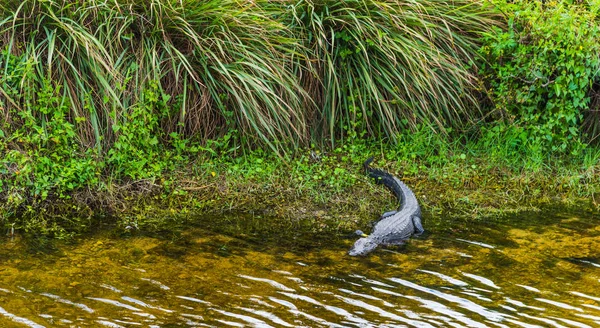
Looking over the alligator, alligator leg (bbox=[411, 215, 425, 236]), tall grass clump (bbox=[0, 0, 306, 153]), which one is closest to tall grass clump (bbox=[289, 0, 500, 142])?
tall grass clump (bbox=[0, 0, 306, 153])

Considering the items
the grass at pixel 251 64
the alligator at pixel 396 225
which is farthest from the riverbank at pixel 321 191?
the grass at pixel 251 64

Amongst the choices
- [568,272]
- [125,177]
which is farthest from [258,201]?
[568,272]

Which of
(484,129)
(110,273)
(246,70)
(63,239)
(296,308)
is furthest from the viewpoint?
(484,129)

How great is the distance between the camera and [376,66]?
718 centimetres

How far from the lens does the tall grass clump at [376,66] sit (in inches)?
278

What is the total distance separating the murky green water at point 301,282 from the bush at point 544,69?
5.76 feet

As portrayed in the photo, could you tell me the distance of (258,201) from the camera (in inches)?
247

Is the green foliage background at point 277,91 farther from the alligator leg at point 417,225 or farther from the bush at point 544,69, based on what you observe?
the alligator leg at point 417,225

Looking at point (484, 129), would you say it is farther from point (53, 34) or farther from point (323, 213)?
point (53, 34)

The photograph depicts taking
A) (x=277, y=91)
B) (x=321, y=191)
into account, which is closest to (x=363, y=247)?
(x=321, y=191)

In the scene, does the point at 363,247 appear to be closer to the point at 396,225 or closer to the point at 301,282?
the point at 396,225

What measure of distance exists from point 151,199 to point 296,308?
6.95ft

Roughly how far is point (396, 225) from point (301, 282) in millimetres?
1192

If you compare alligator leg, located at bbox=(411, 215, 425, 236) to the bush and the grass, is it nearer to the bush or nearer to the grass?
the grass
